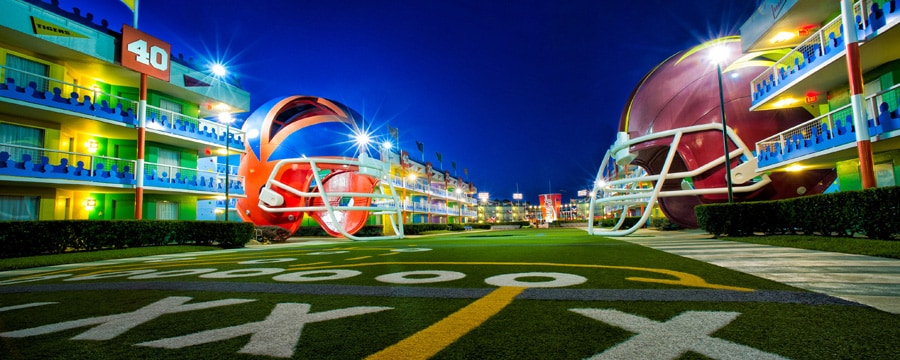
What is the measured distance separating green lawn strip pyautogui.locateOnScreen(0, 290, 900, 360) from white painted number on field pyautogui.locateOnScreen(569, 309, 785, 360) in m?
0.07

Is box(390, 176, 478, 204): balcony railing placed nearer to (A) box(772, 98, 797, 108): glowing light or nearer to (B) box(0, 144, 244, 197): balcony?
(B) box(0, 144, 244, 197): balcony

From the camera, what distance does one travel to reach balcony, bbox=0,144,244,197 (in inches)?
559

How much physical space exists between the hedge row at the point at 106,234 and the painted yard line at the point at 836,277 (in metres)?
17.6

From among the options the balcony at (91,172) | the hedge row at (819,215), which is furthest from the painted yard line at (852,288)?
the balcony at (91,172)

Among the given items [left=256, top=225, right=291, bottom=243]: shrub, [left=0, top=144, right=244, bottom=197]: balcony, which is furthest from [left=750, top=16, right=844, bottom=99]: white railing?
[left=0, top=144, right=244, bottom=197]: balcony

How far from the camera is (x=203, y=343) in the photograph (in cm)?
236

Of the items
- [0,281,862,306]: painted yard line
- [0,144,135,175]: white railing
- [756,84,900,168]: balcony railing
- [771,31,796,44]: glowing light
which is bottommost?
[0,281,862,306]: painted yard line

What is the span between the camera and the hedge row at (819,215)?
8.00 m

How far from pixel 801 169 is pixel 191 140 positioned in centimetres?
2610

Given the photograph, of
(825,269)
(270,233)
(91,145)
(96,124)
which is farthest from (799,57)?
(91,145)

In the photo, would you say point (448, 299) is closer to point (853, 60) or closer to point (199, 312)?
point (199, 312)

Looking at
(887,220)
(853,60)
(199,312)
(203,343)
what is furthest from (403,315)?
(853,60)

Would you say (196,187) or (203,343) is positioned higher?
(196,187)

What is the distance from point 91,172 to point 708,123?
2327cm
